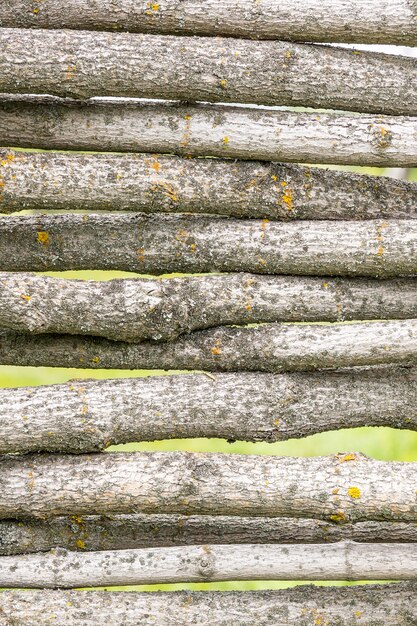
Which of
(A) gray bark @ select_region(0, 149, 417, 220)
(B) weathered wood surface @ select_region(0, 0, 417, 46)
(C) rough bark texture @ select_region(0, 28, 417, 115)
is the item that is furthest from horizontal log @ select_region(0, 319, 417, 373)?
(B) weathered wood surface @ select_region(0, 0, 417, 46)

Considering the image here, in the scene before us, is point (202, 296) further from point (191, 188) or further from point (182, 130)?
point (182, 130)

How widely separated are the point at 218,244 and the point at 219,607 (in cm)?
141

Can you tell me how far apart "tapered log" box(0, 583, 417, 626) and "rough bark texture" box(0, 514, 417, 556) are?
0.20 metres

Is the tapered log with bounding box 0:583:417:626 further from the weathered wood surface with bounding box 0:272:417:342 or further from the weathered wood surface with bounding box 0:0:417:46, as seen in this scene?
the weathered wood surface with bounding box 0:0:417:46

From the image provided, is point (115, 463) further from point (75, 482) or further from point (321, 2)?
point (321, 2)

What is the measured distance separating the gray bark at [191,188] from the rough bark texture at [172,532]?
4.12 ft

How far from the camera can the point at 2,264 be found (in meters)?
3.10

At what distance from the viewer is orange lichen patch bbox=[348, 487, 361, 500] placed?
114 inches

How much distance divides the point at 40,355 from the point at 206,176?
96cm

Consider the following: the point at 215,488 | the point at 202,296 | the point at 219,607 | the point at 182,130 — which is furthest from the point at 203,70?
the point at 219,607

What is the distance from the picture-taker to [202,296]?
3.01 m

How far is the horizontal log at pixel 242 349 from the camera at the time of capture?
3.03 metres

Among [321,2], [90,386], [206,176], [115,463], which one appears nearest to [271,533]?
[115,463]

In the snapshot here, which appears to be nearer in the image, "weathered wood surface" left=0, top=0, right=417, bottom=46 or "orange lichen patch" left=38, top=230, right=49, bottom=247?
"weathered wood surface" left=0, top=0, right=417, bottom=46
